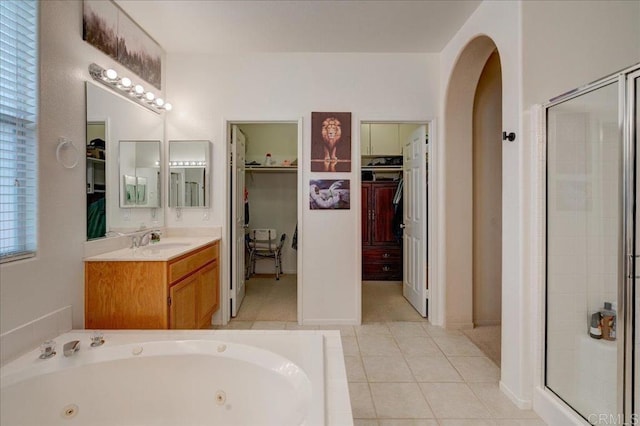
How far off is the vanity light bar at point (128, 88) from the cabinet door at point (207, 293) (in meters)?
1.62

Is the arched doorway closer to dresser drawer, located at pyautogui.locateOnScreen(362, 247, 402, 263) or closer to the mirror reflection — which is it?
dresser drawer, located at pyautogui.locateOnScreen(362, 247, 402, 263)

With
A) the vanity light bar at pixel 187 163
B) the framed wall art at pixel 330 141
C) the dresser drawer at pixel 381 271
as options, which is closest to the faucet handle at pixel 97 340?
the vanity light bar at pixel 187 163

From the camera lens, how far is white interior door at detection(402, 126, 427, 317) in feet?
10.7

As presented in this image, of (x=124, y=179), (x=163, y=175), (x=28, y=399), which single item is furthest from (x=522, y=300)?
(x=163, y=175)

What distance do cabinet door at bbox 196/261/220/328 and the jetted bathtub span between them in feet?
3.16

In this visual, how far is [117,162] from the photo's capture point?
2367 millimetres

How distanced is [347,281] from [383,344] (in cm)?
70

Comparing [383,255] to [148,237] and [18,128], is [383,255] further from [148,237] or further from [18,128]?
[18,128]

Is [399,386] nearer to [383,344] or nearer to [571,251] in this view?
[383,344]

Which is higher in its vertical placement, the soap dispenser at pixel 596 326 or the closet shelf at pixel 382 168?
the closet shelf at pixel 382 168

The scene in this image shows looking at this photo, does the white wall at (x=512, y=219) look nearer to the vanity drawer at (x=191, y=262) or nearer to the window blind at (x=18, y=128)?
the vanity drawer at (x=191, y=262)

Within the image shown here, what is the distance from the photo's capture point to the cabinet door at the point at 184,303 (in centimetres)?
211

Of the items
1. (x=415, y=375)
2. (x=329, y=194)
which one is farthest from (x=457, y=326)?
(x=329, y=194)

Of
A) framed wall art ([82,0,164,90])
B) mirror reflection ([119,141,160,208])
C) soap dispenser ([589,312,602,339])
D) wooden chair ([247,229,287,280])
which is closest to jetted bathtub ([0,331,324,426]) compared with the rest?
mirror reflection ([119,141,160,208])
